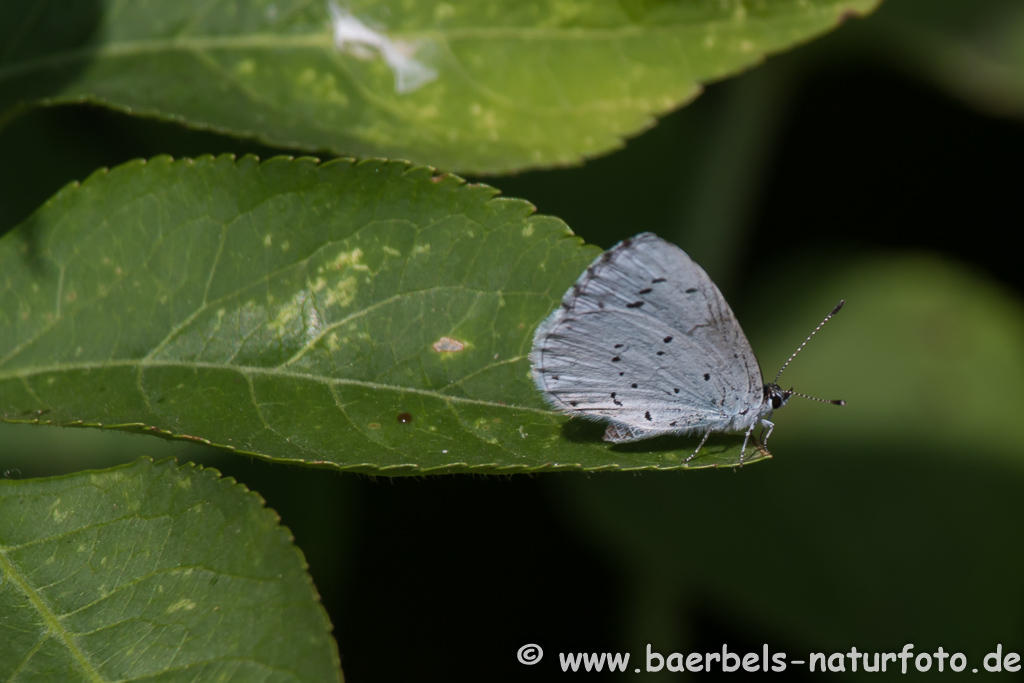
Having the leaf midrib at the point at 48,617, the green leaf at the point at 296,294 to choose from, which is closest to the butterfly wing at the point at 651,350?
the green leaf at the point at 296,294

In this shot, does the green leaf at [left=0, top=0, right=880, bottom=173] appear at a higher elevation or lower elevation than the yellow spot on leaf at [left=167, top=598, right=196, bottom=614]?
higher

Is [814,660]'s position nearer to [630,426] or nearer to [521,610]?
[521,610]

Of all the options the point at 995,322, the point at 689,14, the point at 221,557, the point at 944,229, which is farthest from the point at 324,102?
the point at 995,322

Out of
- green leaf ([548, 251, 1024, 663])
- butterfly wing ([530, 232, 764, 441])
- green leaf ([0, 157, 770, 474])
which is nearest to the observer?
green leaf ([0, 157, 770, 474])

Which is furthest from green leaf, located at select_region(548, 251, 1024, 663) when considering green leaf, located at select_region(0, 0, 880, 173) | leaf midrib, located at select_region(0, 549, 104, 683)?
leaf midrib, located at select_region(0, 549, 104, 683)

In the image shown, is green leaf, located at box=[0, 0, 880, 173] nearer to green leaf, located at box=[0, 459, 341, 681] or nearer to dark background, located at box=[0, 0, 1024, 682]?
dark background, located at box=[0, 0, 1024, 682]

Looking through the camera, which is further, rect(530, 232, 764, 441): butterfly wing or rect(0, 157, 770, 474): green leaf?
rect(530, 232, 764, 441): butterfly wing

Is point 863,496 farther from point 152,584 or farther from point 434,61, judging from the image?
point 152,584
